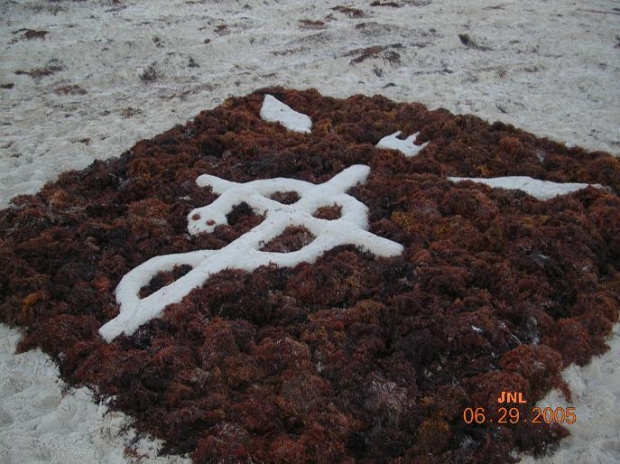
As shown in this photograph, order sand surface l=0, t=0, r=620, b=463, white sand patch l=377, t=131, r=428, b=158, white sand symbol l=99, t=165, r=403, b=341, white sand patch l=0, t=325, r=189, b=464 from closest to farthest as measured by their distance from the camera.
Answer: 1. white sand patch l=0, t=325, r=189, b=464
2. white sand symbol l=99, t=165, r=403, b=341
3. white sand patch l=377, t=131, r=428, b=158
4. sand surface l=0, t=0, r=620, b=463

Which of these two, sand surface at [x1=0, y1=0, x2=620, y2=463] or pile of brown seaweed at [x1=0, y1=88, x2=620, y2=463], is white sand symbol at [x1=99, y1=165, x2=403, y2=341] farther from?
sand surface at [x1=0, y1=0, x2=620, y2=463]

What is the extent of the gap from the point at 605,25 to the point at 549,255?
45.3 feet

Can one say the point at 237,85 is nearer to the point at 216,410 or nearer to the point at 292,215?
the point at 292,215

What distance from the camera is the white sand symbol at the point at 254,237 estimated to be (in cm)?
714

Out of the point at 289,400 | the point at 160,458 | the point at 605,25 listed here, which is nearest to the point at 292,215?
the point at 289,400

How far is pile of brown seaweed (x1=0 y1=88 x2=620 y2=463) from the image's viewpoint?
17.7 feet

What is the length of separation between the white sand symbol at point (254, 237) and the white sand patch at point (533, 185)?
233 centimetres

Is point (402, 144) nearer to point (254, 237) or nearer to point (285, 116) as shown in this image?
point (285, 116)

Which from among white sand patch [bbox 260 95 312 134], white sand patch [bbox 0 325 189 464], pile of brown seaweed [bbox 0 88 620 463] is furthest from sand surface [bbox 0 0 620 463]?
white sand patch [bbox 260 95 312 134]
